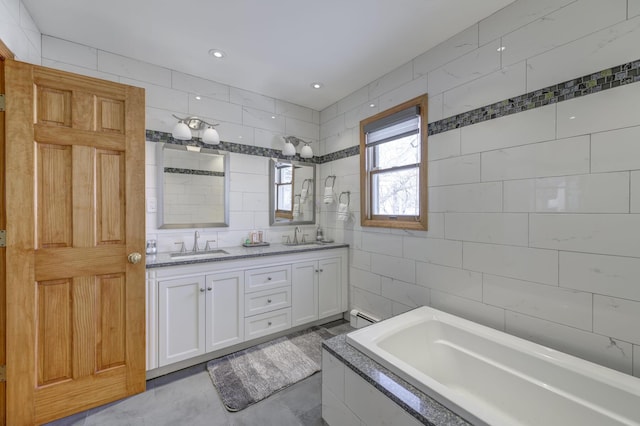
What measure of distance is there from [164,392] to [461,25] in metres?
3.39

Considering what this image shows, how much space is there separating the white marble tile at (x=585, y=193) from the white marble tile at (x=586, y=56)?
0.57m

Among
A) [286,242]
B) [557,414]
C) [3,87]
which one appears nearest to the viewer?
[557,414]

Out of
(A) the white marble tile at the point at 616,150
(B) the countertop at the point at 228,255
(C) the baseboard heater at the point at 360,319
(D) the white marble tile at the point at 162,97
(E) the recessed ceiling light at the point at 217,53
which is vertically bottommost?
(C) the baseboard heater at the point at 360,319

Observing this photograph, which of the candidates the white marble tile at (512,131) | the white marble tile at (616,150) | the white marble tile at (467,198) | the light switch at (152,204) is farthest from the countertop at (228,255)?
the white marble tile at (616,150)

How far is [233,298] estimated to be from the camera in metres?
2.29

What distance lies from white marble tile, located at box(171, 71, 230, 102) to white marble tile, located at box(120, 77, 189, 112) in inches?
2.8

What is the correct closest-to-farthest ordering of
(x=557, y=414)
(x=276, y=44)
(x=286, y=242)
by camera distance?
1. (x=557, y=414)
2. (x=276, y=44)
3. (x=286, y=242)

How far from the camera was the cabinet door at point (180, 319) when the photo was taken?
6.49 ft

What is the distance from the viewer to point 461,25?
1.87m

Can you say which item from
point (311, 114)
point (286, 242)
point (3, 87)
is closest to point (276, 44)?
point (311, 114)

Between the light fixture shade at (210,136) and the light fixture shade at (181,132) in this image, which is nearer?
the light fixture shade at (181,132)

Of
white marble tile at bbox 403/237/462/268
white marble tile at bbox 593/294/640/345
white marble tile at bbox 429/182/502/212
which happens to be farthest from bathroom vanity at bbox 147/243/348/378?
white marble tile at bbox 593/294/640/345

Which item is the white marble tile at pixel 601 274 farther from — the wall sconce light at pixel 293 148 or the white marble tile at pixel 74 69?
the white marble tile at pixel 74 69

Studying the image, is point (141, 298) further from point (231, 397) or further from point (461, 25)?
point (461, 25)
